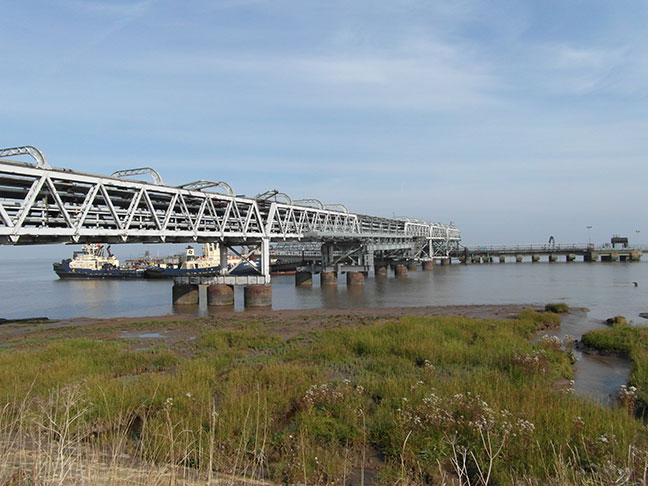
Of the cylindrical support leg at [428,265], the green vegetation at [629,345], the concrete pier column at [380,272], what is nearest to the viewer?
the green vegetation at [629,345]

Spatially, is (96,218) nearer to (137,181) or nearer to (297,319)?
(137,181)

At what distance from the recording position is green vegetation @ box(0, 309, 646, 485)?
5.30 m

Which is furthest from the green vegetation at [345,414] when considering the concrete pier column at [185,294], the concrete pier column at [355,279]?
the concrete pier column at [355,279]

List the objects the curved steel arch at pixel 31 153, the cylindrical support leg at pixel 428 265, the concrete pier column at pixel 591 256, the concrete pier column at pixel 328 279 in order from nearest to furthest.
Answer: the curved steel arch at pixel 31 153 → the concrete pier column at pixel 328 279 → the cylindrical support leg at pixel 428 265 → the concrete pier column at pixel 591 256

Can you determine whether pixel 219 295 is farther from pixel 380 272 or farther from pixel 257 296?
pixel 380 272

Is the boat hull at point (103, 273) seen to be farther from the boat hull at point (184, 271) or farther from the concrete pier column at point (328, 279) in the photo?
the concrete pier column at point (328, 279)

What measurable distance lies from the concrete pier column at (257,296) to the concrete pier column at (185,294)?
5436 millimetres

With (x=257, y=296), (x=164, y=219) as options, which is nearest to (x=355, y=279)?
(x=257, y=296)

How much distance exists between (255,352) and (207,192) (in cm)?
2357

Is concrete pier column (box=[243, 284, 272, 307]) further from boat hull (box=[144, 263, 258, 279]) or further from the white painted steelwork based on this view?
boat hull (box=[144, 263, 258, 279])

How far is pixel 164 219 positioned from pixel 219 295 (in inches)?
354

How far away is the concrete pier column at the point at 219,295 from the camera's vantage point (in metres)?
36.9

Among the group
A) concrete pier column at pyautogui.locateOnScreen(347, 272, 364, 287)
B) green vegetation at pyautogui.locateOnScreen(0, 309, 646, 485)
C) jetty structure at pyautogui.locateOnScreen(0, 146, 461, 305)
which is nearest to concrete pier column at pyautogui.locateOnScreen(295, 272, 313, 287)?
jetty structure at pyautogui.locateOnScreen(0, 146, 461, 305)

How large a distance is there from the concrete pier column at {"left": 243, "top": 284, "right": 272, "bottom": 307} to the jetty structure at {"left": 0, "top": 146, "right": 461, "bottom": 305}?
3.4 inches
